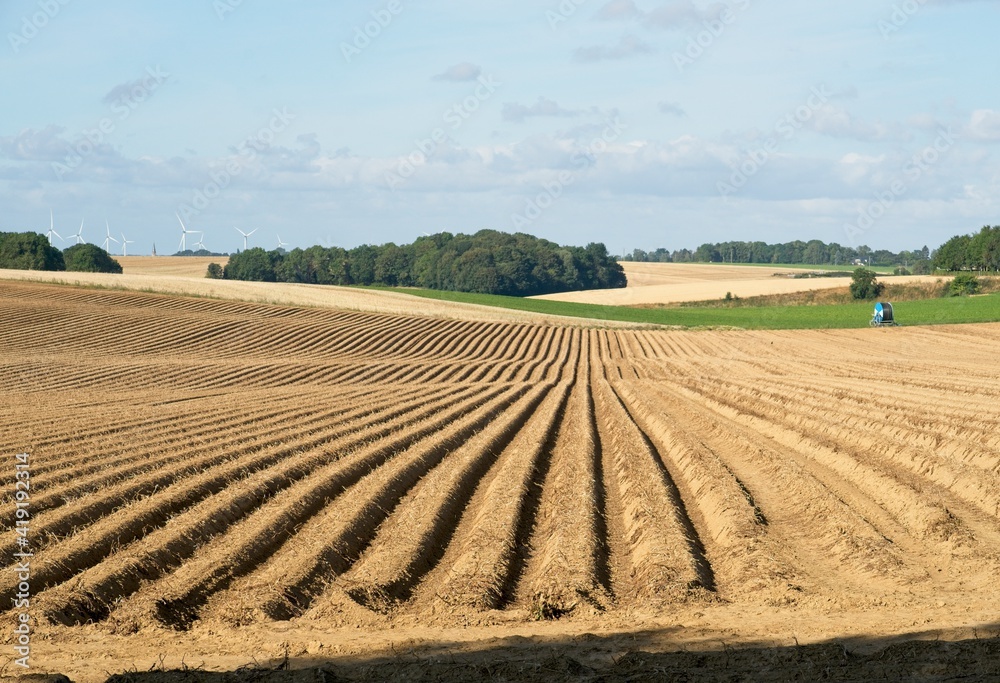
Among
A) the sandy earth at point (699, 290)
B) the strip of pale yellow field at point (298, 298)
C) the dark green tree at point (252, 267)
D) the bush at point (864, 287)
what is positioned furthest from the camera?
the dark green tree at point (252, 267)

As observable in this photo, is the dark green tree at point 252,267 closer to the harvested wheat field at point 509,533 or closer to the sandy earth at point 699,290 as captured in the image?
the sandy earth at point 699,290

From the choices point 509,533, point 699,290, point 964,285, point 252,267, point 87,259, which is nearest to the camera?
point 509,533

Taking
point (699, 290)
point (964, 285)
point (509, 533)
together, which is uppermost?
point (964, 285)

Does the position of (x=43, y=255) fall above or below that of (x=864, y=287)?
above

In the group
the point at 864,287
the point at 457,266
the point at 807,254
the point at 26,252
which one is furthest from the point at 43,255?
the point at 807,254

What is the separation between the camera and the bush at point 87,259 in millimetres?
101438

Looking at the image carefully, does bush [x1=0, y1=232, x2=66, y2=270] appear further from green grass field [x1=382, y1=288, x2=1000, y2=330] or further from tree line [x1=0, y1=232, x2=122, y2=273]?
green grass field [x1=382, y1=288, x2=1000, y2=330]

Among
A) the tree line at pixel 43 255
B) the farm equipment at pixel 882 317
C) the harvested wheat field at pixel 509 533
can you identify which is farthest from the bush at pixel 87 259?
the harvested wheat field at pixel 509 533

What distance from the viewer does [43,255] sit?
3802 inches

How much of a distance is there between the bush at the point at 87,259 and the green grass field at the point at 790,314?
40508mm

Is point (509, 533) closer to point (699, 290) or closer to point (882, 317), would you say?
point (882, 317)

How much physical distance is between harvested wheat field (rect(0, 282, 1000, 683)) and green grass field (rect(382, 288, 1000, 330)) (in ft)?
125

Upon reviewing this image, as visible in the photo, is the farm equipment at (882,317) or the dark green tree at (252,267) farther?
the dark green tree at (252,267)

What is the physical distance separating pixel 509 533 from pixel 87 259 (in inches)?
4004
